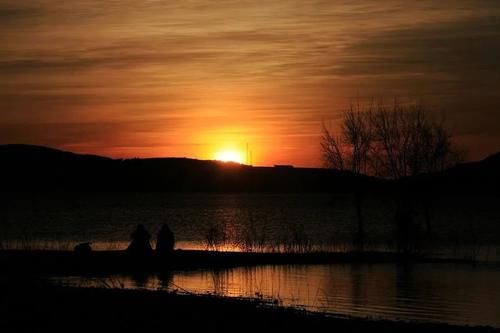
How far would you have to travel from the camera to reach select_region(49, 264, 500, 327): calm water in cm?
2445

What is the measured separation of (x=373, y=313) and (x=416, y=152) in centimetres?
3478

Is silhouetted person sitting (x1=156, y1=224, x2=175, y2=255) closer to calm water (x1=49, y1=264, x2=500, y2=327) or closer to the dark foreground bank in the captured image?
calm water (x1=49, y1=264, x2=500, y2=327)

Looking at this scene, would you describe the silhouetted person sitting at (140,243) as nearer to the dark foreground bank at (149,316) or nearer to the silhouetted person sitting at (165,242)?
the silhouetted person sitting at (165,242)

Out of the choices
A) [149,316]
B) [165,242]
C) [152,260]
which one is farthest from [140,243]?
[149,316]

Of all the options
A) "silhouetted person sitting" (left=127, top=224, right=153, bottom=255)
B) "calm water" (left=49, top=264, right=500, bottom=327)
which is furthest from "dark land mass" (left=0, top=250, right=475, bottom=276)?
"calm water" (left=49, top=264, right=500, bottom=327)

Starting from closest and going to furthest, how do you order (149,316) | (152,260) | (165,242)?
(149,316)
(152,260)
(165,242)

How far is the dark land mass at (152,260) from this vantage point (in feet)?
106

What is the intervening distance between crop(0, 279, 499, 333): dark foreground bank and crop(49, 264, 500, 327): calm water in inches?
163

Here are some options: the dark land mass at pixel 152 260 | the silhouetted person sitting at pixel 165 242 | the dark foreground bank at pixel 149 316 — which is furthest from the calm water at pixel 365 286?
the dark foreground bank at pixel 149 316

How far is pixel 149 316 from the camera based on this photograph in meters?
17.9

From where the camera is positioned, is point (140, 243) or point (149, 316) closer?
point (149, 316)

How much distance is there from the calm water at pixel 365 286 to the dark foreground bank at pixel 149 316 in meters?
4.13

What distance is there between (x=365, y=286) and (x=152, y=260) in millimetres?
10280

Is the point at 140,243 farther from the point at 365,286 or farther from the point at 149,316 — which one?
the point at 149,316
